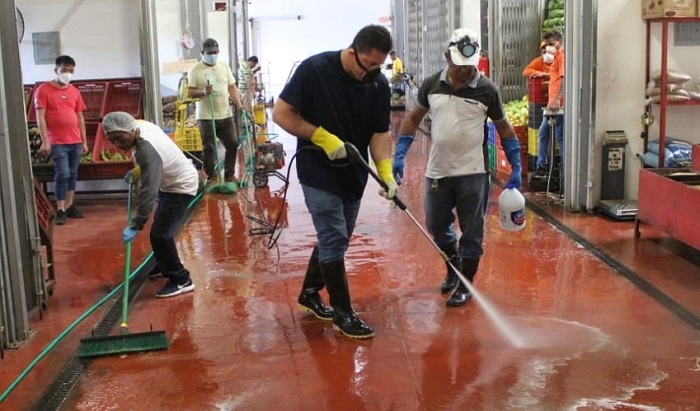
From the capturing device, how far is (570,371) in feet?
13.0

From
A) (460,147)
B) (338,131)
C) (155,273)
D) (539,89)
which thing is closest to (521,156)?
(539,89)

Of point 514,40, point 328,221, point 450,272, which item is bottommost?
point 450,272

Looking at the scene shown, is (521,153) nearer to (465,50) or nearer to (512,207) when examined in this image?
(512,207)

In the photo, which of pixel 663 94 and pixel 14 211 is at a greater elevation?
pixel 663 94

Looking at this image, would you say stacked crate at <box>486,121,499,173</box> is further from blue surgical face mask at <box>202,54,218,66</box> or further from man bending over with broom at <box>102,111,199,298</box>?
man bending over with broom at <box>102,111,199,298</box>

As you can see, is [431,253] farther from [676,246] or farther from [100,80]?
[100,80]

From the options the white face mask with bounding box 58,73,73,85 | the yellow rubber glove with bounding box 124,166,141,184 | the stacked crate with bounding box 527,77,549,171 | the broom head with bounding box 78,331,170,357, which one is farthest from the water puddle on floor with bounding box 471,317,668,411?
the white face mask with bounding box 58,73,73,85

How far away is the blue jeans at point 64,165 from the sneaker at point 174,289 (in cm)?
301

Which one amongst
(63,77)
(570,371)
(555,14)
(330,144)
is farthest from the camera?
(555,14)

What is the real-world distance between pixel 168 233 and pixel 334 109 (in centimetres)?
182

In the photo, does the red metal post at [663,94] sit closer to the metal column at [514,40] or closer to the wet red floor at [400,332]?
the wet red floor at [400,332]

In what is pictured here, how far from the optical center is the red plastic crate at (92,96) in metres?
9.37

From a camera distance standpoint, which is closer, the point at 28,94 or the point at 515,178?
the point at 515,178

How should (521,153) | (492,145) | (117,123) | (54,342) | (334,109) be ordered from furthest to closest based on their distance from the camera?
(492,145) < (521,153) < (117,123) < (54,342) < (334,109)
